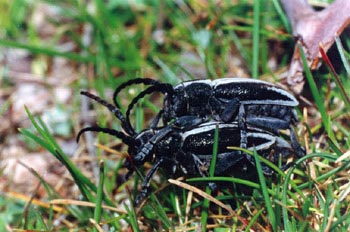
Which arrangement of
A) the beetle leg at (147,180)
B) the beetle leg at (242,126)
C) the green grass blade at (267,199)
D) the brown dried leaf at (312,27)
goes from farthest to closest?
the brown dried leaf at (312,27) → the beetle leg at (147,180) → the beetle leg at (242,126) → the green grass blade at (267,199)

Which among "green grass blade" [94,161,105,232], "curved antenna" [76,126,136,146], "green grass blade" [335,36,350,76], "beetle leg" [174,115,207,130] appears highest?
"green grass blade" [335,36,350,76]

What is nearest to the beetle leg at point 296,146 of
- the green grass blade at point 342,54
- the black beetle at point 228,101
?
the black beetle at point 228,101

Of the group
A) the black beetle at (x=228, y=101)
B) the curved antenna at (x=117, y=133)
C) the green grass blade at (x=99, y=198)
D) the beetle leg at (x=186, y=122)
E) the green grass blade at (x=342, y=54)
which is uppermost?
the green grass blade at (x=342, y=54)

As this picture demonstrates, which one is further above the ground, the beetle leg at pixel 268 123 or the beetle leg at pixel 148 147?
the beetle leg at pixel 268 123

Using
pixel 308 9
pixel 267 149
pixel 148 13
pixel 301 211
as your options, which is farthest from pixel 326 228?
pixel 148 13

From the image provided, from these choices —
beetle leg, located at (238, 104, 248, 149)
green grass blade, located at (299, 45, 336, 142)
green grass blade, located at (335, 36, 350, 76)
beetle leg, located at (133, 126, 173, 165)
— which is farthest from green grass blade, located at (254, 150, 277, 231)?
green grass blade, located at (335, 36, 350, 76)

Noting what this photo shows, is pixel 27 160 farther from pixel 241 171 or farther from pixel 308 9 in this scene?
pixel 308 9

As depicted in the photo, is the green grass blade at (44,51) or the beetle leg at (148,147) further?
the green grass blade at (44,51)

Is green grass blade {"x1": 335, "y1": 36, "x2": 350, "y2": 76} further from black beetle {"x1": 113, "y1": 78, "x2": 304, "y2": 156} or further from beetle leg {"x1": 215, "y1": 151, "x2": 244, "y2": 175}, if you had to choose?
beetle leg {"x1": 215, "y1": 151, "x2": 244, "y2": 175}

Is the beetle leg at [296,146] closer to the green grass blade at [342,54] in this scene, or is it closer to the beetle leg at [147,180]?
the green grass blade at [342,54]

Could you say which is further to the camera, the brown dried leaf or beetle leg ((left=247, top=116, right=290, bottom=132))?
the brown dried leaf
